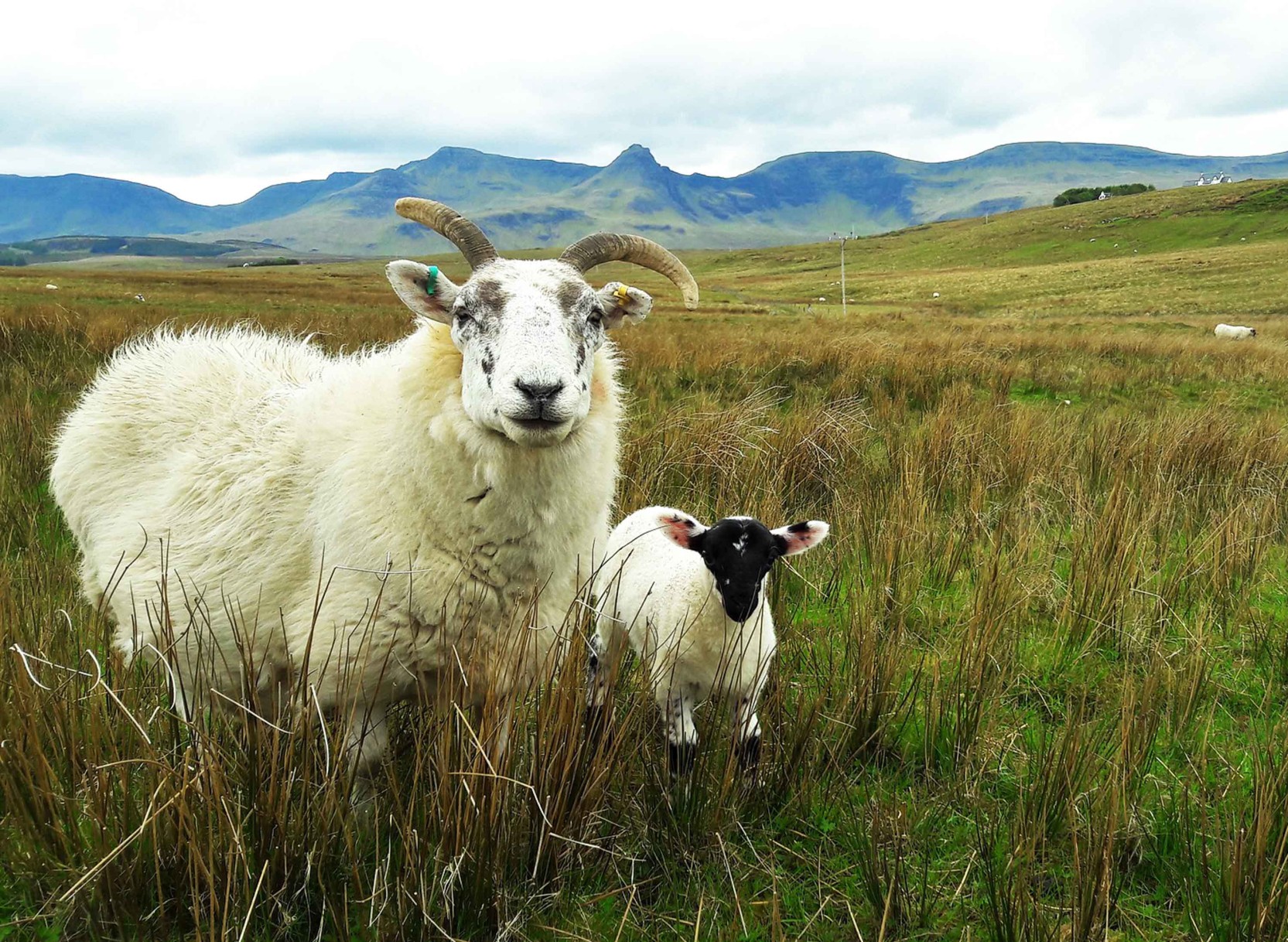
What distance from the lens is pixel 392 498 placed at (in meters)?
2.90

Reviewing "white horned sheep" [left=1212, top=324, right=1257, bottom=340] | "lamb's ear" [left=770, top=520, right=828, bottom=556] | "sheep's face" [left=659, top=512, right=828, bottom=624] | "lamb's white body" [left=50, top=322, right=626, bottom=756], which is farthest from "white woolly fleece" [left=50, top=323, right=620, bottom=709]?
"white horned sheep" [left=1212, top=324, right=1257, bottom=340]

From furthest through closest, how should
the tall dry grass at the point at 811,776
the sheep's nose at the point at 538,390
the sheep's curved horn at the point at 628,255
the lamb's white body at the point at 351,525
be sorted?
1. the sheep's curved horn at the point at 628,255
2. the lamb's white body at the point at 351,525
3. the sheep's nose at the point at 538,390
4. the tall dry grass at the point at 811,776

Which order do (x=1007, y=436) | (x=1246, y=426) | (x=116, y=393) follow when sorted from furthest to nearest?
1. (x=1246, y=426)
2. (x=1007, y=436)
3. (x=116, y=393)

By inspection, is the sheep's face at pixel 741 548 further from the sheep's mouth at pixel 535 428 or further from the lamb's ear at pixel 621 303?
the lamb's ear at pixel 621 303

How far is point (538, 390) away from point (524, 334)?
0.32m

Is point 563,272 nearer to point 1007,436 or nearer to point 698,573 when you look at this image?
point 698,573

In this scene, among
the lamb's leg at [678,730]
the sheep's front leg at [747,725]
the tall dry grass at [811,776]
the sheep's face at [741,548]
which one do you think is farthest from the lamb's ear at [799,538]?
the lamb's leg at [678,730]

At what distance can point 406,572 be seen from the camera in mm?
2605

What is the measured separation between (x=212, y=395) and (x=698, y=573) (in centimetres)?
258

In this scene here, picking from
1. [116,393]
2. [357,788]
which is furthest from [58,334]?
[357,788]

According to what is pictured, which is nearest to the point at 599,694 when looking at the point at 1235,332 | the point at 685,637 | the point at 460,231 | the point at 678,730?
the point at 678,730

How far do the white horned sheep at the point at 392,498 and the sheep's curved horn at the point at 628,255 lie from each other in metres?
0.02

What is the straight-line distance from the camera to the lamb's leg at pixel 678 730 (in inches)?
114

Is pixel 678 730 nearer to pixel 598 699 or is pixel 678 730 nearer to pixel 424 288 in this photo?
pixel 598 699
